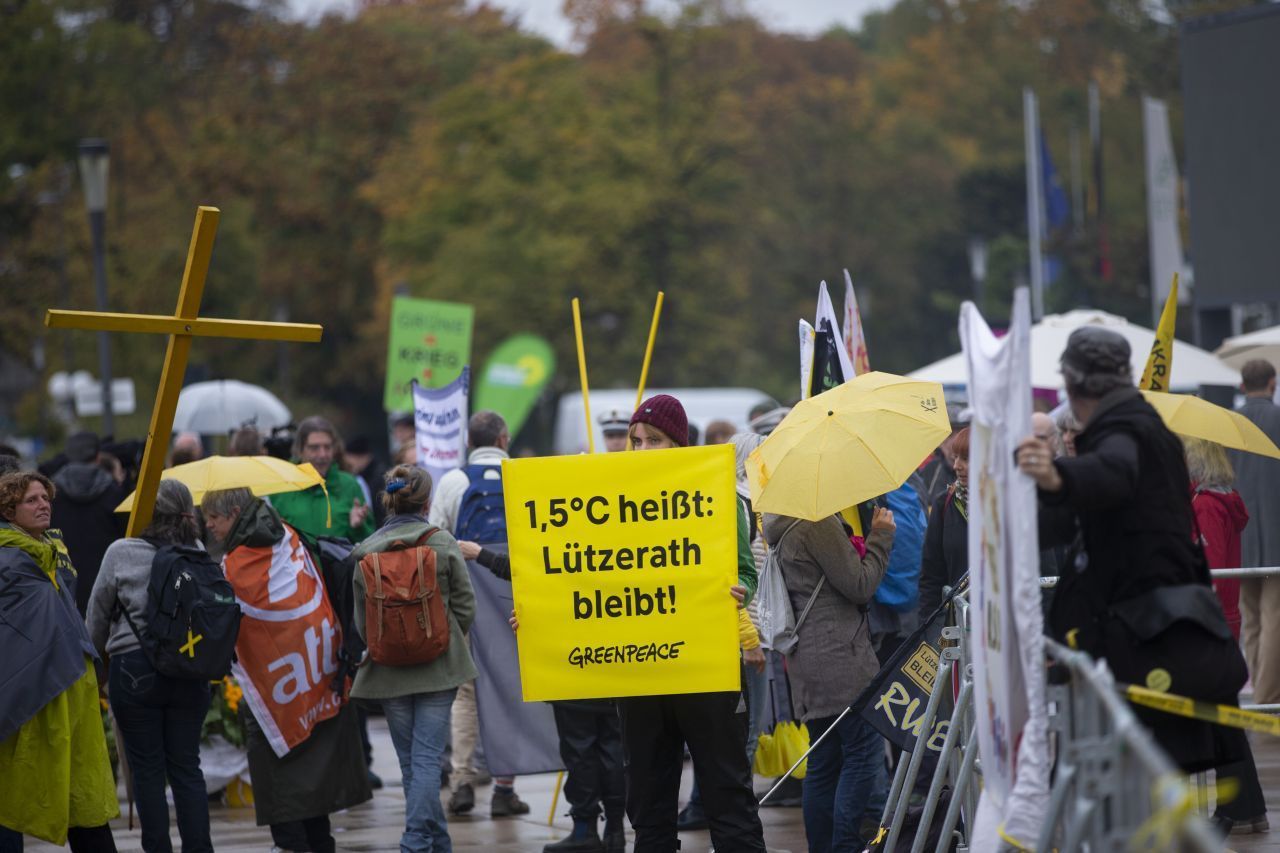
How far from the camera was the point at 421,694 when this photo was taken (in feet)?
25.7

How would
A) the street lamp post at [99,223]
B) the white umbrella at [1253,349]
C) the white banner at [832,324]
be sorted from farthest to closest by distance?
1. the street lamp post at [99,223]
2. the white umbrella at [1253,349]
3. the white banner at [832,324]

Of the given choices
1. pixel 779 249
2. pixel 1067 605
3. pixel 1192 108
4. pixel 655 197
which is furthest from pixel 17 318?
pixel 1067 605

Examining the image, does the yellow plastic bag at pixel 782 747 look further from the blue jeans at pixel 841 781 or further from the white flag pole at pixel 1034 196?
the white flag pole at pixel 1034 196

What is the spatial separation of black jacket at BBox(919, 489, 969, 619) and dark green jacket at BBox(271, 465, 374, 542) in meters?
4.04

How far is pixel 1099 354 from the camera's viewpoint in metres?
5.02

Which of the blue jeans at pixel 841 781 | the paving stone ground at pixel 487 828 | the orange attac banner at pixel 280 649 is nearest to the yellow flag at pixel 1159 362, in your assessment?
the paving stone ground at pixel 487 828

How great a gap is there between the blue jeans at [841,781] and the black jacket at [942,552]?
0.78 meters

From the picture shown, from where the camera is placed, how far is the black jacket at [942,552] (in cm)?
773

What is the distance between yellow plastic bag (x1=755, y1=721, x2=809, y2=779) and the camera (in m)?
8.04

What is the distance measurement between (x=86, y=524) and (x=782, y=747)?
4.87m

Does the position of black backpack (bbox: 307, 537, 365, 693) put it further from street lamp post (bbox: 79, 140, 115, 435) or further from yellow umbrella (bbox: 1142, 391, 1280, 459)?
street lamp post (bbox: 79, 140, 115, 435)

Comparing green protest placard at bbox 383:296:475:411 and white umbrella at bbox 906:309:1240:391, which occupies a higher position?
green protest placard at bbox 383:296:475:411

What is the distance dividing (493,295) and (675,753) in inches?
1419

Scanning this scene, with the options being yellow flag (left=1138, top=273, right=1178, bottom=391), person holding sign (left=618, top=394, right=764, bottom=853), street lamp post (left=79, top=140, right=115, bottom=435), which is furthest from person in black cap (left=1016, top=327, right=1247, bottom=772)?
street lamp post (left=79, top=140, right=115, bottom=435)
